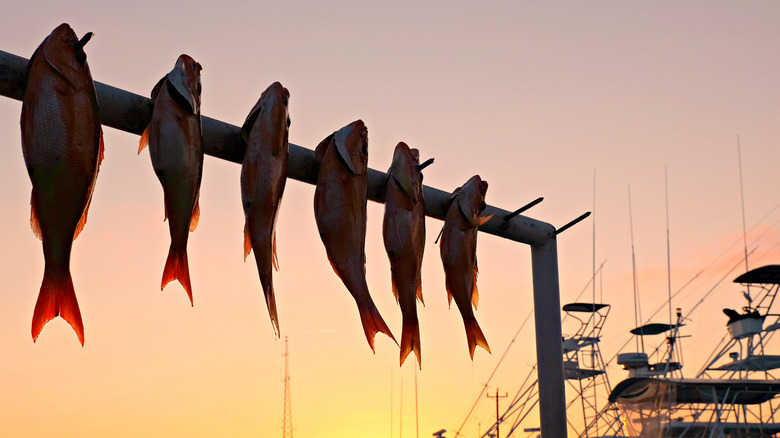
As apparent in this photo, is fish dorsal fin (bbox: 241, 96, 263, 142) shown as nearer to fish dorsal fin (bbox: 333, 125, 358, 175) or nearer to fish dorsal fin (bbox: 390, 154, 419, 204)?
fish dorsal fin (bbox: 333, 125, 358, 175)

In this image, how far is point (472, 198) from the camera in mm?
5055

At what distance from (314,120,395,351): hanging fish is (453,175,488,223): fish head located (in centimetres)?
89

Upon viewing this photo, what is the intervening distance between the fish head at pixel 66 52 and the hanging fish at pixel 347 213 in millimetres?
1246

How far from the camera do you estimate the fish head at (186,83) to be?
11.9ft

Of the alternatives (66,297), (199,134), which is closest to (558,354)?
(199,134)

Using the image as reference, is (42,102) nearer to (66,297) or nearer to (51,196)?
(51,196)

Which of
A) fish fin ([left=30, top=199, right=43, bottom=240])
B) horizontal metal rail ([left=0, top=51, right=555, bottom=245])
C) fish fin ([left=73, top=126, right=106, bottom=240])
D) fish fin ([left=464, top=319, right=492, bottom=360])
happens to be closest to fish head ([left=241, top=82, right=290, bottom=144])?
horizontal metal rail ([left=0, top=51, right=555, bottom=245])

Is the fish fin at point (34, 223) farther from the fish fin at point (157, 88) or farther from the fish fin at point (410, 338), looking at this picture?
the fish fin at point (410, 338)

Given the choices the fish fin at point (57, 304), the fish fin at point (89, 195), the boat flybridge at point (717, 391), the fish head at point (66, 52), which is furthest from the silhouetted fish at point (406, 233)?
the boat flybridge at point (717, 391)

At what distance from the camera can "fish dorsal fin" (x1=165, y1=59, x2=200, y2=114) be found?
3629mm

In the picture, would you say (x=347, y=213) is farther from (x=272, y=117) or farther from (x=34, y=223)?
(x=34, y=223)

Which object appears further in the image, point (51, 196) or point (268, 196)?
point (268, 196)

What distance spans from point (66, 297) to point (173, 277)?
45 cm

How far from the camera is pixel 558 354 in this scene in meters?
5.59
